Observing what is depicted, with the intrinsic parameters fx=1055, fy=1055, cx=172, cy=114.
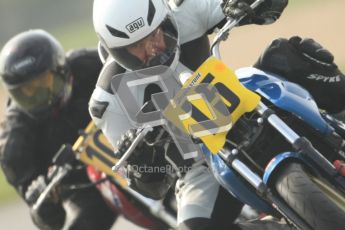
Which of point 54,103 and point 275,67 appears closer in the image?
point 275,67

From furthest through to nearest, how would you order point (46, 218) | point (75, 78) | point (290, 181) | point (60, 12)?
point (60, 12) → point (75, 78) → point (46, 218) → point (290, 181)

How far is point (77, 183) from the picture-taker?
8461mm

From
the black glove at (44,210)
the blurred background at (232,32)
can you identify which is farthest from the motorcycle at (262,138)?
the blurred background at (232,32)

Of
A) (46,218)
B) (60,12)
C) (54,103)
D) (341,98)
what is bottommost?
(60,12)

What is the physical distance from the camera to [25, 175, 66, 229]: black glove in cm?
820

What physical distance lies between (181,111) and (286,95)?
578mm

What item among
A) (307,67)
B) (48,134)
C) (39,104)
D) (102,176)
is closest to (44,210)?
(102,176)

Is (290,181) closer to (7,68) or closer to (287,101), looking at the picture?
(287,101)

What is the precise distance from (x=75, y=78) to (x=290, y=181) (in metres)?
4.06

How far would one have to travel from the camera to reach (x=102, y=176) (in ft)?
26.7

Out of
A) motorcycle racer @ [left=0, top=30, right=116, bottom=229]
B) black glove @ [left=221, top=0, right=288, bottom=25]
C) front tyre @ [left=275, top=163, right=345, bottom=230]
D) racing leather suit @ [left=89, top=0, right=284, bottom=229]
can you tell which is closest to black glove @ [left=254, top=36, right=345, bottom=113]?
black glove @ [left=221, top=0, right=288, bottom=25]

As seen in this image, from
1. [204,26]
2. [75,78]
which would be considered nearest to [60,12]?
[75,78]

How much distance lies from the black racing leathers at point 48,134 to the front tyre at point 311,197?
3430mm

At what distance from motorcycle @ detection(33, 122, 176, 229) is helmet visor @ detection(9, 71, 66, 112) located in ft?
2.08
